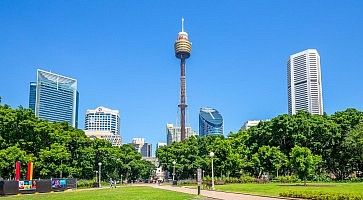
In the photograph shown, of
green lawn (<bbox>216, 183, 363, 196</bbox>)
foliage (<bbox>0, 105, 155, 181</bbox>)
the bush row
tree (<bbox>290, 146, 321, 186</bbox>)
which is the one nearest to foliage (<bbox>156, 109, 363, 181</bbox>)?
tree (<bbox>290, 146, 321, 186</bbox>)

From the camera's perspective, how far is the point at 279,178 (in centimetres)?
7644

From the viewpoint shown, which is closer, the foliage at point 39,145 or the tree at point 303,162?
the tree at point 303,162

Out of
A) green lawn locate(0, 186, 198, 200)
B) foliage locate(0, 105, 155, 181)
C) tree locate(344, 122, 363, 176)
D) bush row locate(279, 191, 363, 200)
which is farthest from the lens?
tree locate(344, 122, 363, 176)

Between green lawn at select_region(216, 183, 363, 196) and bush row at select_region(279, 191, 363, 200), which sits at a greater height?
bush row at select_region(279, 191, 363, 200)

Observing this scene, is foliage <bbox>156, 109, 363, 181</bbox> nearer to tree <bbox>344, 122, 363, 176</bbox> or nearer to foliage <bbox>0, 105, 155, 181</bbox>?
tree <bbox>344, 122, 363, 176</bbox>

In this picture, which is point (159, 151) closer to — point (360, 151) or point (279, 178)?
point (279, 178)

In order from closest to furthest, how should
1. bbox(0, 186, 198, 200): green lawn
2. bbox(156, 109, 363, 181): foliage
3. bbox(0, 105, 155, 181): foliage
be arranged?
bbox(0, 186, 198, 200): green lawn, bbox(0, 105, 155, 181): foliage, bbox(156, 109, 363, 181): foliage

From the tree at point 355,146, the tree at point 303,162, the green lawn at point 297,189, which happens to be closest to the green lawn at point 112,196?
the green lawn at point 297,189

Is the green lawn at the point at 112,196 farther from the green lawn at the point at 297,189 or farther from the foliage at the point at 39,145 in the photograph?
the foliage at the point at 39,145

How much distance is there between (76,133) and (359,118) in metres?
54.4

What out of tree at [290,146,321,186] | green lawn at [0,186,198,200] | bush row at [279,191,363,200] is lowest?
green lawn at [0,186,198,200]

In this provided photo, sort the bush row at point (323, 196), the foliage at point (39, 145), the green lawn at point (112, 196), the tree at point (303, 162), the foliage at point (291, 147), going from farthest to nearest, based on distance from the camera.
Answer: the foliage at point (291, 147) → the foliage at point (39, 145) → the tree at point (303, 162) → the green lawn at point (112, 196) → the bush row at point (323, 196)

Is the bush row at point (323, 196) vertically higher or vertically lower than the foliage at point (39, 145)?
lower

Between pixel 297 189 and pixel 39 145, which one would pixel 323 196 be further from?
pixel 39 145
